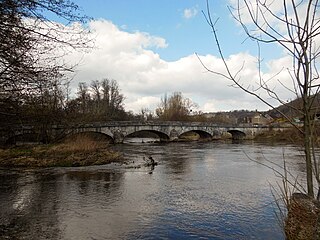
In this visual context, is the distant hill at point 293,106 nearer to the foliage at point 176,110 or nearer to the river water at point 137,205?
the river water at point 137,205

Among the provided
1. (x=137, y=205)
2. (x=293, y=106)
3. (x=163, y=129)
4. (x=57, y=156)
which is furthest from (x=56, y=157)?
(x=163, y=129)

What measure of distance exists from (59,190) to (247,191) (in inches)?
277

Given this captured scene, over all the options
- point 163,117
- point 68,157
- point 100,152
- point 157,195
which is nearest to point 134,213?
point 157,195

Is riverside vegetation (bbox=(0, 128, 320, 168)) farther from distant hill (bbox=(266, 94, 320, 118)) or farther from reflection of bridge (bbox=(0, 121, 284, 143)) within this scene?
distant hill (bbox=(266, 94, 320, 118))

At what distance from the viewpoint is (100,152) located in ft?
78.2

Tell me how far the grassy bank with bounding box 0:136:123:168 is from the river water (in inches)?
118

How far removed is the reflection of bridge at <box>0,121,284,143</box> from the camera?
3791cm

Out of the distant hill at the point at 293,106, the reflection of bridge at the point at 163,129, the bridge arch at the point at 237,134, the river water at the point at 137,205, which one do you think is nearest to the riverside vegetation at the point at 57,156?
the river water at the point at 137,205

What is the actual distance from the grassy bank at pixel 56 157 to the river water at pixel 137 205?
2985 mm

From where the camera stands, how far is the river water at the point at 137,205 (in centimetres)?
809

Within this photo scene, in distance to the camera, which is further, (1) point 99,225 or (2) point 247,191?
(2) point 247,191

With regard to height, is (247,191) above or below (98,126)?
below

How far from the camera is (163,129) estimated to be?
53.6 metres

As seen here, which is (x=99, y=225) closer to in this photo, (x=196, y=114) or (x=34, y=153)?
(x=34, y=153)
